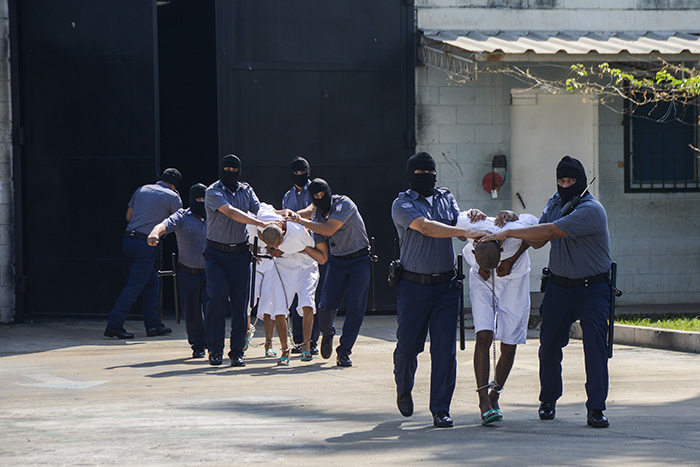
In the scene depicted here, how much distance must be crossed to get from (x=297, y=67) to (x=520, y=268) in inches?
337

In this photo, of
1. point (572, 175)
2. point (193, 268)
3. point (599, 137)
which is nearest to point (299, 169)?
point (193, 268)

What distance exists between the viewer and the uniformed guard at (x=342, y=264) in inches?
444

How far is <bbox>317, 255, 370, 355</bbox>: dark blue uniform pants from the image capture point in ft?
37.8

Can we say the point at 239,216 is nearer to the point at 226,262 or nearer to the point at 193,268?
the point at 226,262

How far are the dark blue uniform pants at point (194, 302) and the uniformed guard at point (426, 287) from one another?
416 cm

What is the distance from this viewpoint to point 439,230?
797cm

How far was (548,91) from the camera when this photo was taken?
55.8ft

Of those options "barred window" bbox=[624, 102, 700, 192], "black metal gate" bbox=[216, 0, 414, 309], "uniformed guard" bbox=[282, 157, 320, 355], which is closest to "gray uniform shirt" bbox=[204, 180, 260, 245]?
"uniformed guard" bbox=[282, 157, 320, 355]

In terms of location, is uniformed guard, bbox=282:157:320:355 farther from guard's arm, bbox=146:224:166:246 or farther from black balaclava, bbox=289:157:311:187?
guard's arm, bbox=146:224:166:246

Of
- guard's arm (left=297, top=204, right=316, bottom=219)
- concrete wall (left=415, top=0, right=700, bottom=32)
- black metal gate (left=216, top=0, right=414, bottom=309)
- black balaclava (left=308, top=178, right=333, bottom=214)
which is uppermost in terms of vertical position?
concrete wall (left=415, top=0, right=700, bottom=32)

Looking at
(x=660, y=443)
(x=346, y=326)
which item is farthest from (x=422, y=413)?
(x=346, y=326)

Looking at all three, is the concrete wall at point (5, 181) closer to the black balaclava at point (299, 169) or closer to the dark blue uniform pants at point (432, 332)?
the black balaclava at point (299, 169)

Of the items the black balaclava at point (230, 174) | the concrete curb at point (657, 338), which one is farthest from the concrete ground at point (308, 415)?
the black balaclava at point (230, 174)

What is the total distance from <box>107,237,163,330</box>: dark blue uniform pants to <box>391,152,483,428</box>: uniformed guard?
6607 mm
